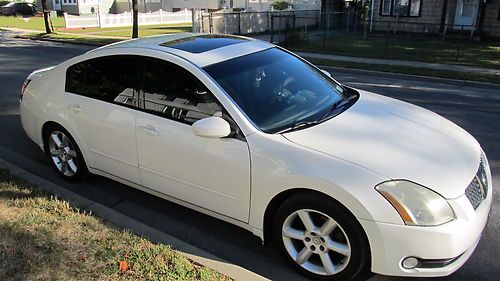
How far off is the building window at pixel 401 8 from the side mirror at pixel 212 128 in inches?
991

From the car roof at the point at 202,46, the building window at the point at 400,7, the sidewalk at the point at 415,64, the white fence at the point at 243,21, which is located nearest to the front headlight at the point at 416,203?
the car roof at the point at 202,46

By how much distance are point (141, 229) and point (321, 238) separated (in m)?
1.53

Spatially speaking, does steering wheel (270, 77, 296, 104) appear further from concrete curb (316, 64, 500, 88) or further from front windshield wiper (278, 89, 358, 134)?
concrete curb (316, 64, 500, 88)

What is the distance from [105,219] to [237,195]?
1.26m

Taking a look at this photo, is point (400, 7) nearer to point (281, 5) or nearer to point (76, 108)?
point (281, 5)

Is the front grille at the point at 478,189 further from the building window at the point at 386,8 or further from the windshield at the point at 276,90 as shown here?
the building window at the point at 386,8

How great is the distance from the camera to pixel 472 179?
307cm

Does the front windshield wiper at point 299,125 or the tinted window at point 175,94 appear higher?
the tinted window at point 175,94

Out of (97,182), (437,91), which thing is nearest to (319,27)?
(437,91)

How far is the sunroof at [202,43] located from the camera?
13.1ft

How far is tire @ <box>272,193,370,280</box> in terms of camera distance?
294cm

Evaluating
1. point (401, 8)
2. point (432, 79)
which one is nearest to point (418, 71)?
point (432, 79)

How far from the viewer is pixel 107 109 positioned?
4.15 meters

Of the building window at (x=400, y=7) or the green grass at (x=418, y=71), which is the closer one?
the green grass at (x=418, y=71)
